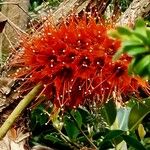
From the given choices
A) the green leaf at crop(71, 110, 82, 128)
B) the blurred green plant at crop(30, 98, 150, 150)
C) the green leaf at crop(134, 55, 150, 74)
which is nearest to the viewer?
the green leaf at crop(134, 55, 150, 74)

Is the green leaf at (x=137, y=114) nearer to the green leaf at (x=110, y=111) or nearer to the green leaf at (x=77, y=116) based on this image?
the green leaf at (x=110, y=111)

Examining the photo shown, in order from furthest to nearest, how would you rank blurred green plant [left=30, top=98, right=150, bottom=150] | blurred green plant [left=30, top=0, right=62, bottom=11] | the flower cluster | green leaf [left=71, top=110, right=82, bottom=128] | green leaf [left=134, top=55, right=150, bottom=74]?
blurred green plant [left=30, top=0, right=62, bottom=11] < green leaf [left=71, top=110, right=82, bottom=128] < blurred green plant [left=30, top=98, right=150, bottom=150] < the flower cluster < green leaf [left=134, top=55, right=150, bottom=74]

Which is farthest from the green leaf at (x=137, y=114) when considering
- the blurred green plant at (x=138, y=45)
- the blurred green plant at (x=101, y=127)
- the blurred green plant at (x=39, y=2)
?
the blurred green plant at (x=39, y=2)

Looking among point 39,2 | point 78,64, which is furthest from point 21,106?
point 39,2

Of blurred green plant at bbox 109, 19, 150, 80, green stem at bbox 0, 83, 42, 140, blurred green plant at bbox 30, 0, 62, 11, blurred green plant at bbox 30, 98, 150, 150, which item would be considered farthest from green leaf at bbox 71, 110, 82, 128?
blurred green plant at bbox 30, 0, 62, 11

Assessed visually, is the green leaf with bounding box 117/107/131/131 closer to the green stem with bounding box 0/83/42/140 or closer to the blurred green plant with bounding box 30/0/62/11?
the green stem with bounding box 0/83/42/140

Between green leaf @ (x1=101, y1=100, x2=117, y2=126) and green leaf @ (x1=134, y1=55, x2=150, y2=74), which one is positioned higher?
green leaf @ (x1=134, y1=55, x2=150, y2=74)

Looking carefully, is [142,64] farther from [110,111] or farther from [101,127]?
[101,127]
